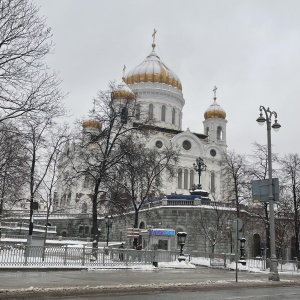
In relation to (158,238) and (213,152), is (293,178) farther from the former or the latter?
(213,152)

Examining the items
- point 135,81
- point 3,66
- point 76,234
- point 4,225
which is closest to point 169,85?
point 135,81

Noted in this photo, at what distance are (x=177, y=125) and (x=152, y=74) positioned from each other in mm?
9968

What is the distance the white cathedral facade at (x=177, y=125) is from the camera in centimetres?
6456

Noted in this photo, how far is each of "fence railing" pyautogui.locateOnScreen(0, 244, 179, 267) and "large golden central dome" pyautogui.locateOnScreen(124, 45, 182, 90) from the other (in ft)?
170

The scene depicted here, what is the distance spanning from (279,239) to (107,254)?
24264 mm

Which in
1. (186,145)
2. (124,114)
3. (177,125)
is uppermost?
(177,125)

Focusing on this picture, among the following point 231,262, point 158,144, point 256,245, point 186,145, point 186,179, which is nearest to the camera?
point 231,262

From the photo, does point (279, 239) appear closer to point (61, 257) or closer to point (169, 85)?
point (61, 257)

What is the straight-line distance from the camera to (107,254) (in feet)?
72.0

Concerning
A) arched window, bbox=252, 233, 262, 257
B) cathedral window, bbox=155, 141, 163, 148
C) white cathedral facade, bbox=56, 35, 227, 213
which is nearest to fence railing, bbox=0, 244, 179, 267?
arched window, bbox=252, 233, 262, 257

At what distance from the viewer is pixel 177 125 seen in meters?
74.1

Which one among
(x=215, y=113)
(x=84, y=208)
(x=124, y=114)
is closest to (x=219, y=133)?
(x=215, y=113)

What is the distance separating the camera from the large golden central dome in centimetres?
7294

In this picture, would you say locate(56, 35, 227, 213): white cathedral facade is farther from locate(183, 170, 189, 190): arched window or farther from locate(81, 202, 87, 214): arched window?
locate(81, 202, 87, 214): arched window
